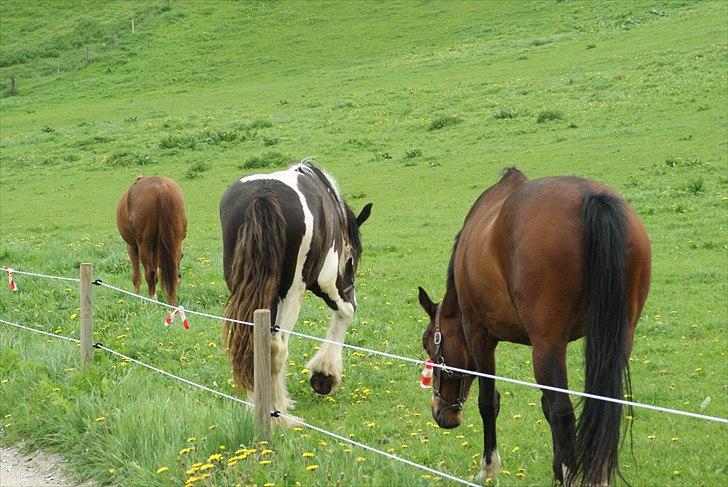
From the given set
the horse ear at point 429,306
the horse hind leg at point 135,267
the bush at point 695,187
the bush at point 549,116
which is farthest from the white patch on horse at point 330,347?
the bush at point 549,116

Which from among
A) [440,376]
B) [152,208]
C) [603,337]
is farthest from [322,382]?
[152,208]

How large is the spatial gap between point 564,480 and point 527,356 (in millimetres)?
4482

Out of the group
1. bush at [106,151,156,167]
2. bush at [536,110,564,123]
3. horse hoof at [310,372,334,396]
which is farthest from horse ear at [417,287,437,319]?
bush at [106,151,156,167]

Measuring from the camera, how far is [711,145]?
2048 cm

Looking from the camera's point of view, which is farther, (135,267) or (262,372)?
(135,267)

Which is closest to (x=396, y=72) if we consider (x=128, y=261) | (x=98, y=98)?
(x=98, y=98)

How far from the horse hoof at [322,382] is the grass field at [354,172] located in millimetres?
125

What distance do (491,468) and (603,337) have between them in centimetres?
157

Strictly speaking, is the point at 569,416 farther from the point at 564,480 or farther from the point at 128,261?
the point at 128,261

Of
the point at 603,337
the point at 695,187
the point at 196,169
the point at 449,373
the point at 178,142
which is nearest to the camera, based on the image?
the point at 603,337

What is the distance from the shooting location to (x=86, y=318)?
7738mm

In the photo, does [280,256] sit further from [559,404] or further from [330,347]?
[559,404]

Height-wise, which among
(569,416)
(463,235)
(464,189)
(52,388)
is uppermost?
(463,235)

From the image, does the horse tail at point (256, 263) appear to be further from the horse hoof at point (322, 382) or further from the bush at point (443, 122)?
the bush at point (443, 122)
